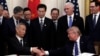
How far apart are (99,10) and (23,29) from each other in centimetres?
266

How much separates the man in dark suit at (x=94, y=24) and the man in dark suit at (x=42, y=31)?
83 cm

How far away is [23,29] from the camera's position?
17.2 feet

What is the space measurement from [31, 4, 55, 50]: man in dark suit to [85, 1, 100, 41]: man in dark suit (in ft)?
2.72

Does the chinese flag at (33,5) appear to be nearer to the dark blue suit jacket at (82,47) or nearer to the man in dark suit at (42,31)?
the man in dark suit at (42,31)

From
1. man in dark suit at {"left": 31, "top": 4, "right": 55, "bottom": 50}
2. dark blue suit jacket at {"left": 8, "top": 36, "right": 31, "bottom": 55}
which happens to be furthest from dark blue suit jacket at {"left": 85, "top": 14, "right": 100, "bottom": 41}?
dark blue suit jacket at {"left": 8, "top": 36, "right": 31, "bottom": 55}

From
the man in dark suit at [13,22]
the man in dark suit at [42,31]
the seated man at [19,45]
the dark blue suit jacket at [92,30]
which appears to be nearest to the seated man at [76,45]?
the seated man at [19,45]

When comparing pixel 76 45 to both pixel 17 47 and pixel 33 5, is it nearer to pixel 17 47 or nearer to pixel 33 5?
pixel 17 47

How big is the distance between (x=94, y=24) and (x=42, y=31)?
3.95 feet

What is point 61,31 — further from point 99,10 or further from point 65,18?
point 99,10

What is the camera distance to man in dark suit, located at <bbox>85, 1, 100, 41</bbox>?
21.9 ft

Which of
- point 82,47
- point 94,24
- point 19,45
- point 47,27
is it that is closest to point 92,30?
Answer: point 94,24

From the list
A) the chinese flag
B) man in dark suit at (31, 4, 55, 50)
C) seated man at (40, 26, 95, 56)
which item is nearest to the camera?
seated man at (40, 26, 95, 56)

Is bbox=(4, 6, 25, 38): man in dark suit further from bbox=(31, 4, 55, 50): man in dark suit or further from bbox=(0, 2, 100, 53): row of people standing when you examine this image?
bbox=(31, 4, 55, 50): man in dark suit

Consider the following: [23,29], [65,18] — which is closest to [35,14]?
[65,18]
